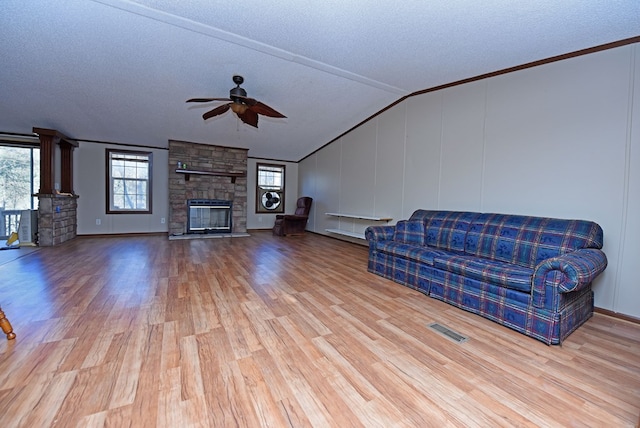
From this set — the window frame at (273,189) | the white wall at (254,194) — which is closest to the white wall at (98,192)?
the white wall at (254,194)

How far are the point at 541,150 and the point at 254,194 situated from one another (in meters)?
6.59

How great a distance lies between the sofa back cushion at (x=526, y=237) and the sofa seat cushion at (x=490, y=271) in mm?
260

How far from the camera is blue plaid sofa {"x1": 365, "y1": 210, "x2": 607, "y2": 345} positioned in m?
1.98

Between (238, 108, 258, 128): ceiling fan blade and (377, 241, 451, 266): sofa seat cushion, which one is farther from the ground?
(238, 108, 258, 128): ceiling fan blade

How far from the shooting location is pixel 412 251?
3096 millimetres

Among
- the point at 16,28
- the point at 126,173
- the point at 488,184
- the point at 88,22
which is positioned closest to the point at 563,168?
the point at 488,184

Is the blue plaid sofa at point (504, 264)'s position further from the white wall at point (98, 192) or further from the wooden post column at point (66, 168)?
the wooden post column at point (66, 168)

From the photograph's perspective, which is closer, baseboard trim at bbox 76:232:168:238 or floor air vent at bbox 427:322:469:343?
floor air vent at bbox 427:322:469:343

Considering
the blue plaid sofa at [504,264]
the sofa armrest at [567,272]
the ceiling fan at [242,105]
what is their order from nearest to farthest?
the sofa armrest at [567,272], the blue plaid sofa at [504,264], the ceiling fan at [242,105]

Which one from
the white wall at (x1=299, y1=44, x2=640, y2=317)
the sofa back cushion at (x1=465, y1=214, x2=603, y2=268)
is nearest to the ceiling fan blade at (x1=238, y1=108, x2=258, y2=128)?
the white wall at (x1=299, y1=44, x2=640, y2=317)

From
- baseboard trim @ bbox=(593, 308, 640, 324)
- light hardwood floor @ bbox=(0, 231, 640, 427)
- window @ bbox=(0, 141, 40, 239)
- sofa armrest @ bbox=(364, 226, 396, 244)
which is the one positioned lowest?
light hardwood floor @ bbox=(0, 231, 640, 427)

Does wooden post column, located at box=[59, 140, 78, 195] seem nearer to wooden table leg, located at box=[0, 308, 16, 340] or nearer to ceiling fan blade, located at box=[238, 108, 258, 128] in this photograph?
ceiling fan blade, located at box=[238, 108, 258, 128]

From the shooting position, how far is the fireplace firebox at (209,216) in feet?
21.5

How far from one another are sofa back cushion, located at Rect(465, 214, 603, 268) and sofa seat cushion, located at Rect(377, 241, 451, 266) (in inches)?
16.9
